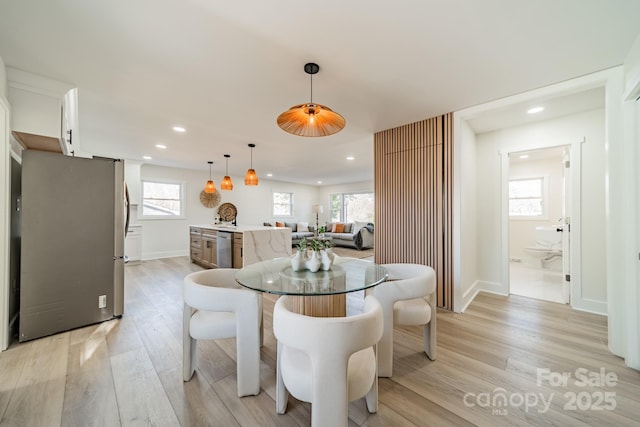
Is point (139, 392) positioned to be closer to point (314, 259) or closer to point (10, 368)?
point (10, 368)

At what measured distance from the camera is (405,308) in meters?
1.84

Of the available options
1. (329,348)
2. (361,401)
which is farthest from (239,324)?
(361,401)

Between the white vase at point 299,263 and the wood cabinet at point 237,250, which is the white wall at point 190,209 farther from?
the white vase at point 299,263

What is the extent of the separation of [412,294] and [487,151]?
123 inches

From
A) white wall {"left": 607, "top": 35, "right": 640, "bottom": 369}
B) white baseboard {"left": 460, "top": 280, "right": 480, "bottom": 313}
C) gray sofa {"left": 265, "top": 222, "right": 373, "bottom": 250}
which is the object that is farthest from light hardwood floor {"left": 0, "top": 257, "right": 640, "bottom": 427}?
gray sofa {"left": 265, "top": 222, "right": 373, "bottom": 250}

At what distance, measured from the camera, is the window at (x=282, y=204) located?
9195 millimetres

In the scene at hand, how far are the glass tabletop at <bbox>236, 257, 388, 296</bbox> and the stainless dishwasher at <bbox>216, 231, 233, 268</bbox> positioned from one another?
2491mm

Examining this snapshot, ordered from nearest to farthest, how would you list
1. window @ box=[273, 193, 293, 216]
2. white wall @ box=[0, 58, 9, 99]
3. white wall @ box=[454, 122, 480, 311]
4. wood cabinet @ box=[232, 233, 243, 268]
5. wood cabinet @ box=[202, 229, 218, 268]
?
white wall @ box=[0, 58, 9, 99] < white wall @ box=[454, 122, 480, 311] < wood cabinet @ box=[232, 233, 243, 268] < wood cabinet @ box=[202, 229, 218, 268] < window @ box=[273, 193, 293, 216]

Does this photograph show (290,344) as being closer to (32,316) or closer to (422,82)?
(422,82)

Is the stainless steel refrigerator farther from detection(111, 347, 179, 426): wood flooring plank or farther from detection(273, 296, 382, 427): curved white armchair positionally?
detection(273, 296, 382, 427): curved white armchair

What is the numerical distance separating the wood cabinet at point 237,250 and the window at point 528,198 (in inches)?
251

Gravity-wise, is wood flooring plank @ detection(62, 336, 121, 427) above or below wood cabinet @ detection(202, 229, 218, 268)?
below

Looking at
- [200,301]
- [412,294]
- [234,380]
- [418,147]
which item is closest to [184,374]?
[234,380]

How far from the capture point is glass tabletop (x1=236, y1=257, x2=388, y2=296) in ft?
4.87
